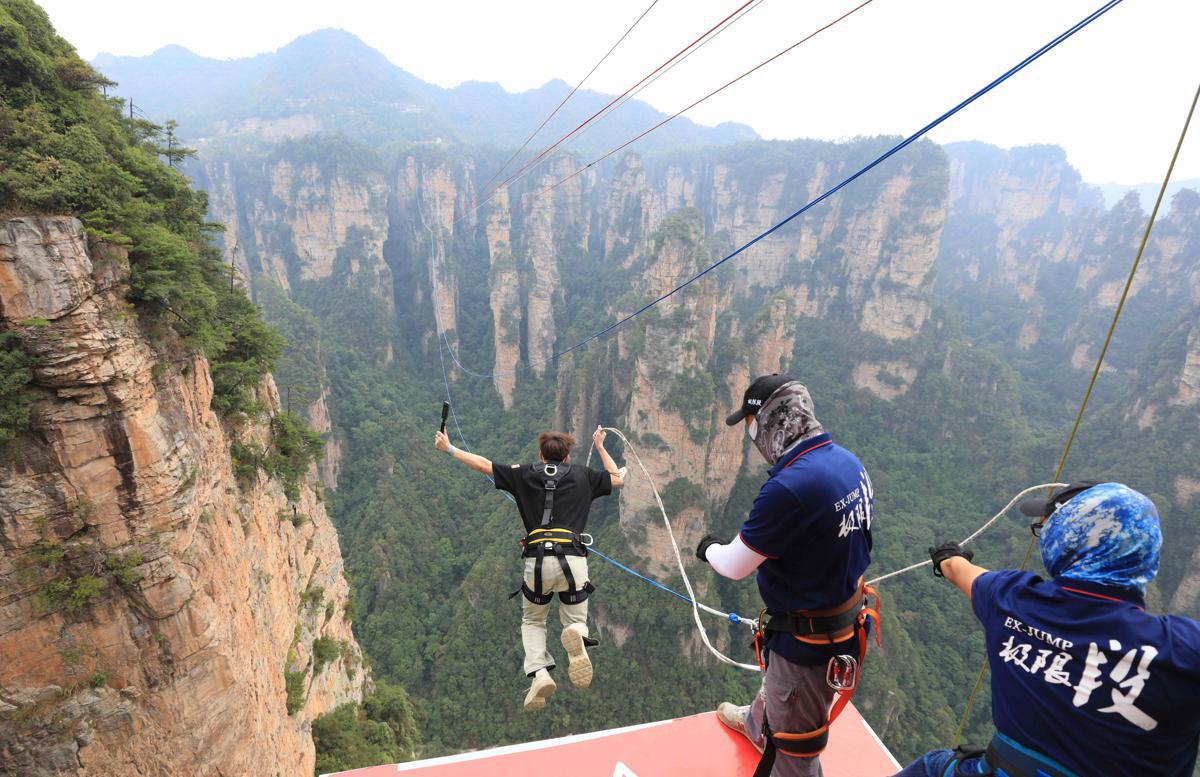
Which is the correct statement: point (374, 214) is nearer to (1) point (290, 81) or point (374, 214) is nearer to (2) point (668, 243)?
(2) point (668, 243)

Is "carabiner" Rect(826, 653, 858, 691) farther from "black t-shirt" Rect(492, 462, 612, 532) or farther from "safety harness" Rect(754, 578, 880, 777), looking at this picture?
"black t-shirt" Rect(492, 462, 612, 532)

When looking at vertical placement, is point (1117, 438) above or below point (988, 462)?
above

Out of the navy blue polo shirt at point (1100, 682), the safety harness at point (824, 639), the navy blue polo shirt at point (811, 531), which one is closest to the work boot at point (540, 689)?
the safety harness at point (824, 639)

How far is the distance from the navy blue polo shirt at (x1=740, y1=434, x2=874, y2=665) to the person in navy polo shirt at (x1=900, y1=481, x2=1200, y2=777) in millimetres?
647

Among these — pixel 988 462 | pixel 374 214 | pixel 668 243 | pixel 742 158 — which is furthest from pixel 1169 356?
pixel 374 214

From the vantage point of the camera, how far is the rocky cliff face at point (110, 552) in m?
5.43

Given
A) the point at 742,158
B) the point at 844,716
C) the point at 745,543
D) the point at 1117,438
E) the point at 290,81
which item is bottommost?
the point at 1117,438

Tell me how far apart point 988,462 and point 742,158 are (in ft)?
207

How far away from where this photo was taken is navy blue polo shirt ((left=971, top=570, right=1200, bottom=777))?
154 cm

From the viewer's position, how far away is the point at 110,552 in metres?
5.95

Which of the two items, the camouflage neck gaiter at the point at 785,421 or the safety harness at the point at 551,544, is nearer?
the camouflage neck gaiter at the point at 785,421

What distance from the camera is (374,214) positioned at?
194ft

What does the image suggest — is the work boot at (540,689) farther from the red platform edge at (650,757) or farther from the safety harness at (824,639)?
the safety harness at (824,639)

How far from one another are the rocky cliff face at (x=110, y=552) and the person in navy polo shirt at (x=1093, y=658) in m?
8.04
